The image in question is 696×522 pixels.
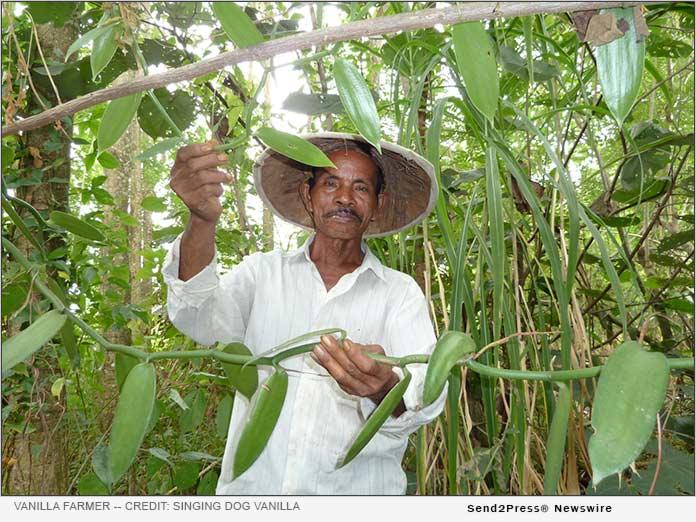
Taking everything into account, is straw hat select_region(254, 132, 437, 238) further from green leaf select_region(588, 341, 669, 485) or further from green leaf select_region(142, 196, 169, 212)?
green leaf select_region(588, 341, 669, 485)

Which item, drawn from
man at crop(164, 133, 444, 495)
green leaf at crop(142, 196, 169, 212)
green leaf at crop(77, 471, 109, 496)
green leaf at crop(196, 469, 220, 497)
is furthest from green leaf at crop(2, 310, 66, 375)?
green leaf at crop(142, 196, 169, 212)

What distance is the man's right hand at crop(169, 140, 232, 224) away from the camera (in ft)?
1.76

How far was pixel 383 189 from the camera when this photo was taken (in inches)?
36.9

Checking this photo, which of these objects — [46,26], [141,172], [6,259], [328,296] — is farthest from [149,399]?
[141,172]

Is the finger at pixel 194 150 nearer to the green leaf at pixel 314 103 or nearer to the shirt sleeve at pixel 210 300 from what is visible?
the shirt sleeve at pixel 210 300

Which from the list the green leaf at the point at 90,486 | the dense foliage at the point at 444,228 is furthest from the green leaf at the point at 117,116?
the green leaf at the point at 90,486

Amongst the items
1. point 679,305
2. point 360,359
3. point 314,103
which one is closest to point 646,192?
point 679,305

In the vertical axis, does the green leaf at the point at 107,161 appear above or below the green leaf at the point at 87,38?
above

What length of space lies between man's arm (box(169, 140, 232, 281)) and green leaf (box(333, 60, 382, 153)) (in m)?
0.18

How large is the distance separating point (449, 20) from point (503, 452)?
79cm

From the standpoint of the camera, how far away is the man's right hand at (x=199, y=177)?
536 millimetres

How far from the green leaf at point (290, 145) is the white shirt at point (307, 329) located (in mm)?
362
